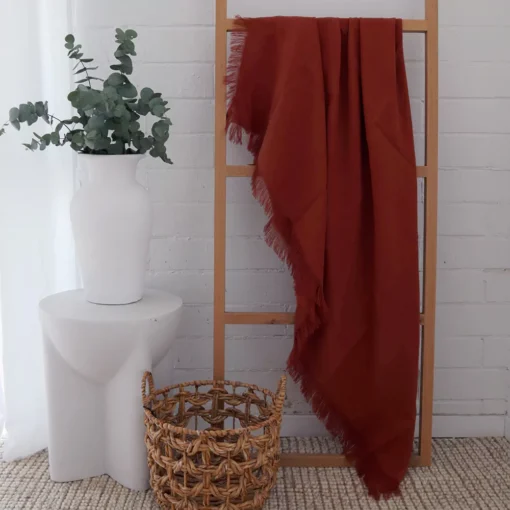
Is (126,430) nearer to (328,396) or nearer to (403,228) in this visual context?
(328,396)

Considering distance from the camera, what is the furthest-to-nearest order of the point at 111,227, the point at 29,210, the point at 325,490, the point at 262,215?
the point at 262,215, the point at 29,210, the point at 325,490, the point at 111,227

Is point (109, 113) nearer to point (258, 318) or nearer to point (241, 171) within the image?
point (241, 171)

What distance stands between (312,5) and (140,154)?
65 centimetres

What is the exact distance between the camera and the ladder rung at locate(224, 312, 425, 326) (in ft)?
6.15

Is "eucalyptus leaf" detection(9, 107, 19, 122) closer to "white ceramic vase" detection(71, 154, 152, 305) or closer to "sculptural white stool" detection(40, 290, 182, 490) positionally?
"white ceramic vase" detection(71, 154, 152, 305)

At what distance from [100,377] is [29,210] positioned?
19.8 inches

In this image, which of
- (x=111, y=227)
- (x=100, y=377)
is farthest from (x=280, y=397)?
(x=111, y=227)

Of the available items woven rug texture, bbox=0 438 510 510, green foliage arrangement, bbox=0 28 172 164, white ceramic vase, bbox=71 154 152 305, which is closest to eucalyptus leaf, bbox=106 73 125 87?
green foliage arrangement, bbox=0 28 172 164

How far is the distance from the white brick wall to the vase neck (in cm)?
27

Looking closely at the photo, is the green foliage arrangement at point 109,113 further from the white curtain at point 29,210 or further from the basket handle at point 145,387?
the basket handle at point 145,387

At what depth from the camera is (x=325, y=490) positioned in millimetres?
1786

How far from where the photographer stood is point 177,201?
2000 millimetres

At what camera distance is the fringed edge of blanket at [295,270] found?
1785mm

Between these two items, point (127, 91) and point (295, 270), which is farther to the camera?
point (295, 270)
